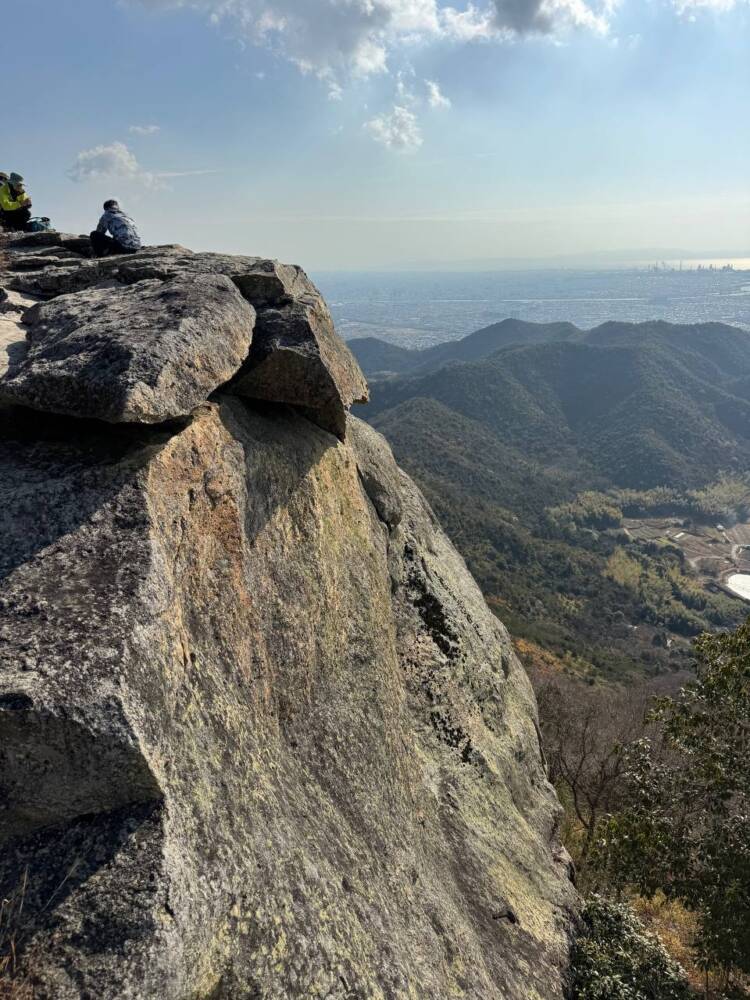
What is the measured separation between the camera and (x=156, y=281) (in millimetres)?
10227

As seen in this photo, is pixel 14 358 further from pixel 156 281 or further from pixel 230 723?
pixel 230 723

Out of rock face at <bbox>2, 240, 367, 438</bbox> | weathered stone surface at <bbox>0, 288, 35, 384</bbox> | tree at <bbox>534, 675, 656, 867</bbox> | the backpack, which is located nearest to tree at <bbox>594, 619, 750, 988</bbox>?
tree at <bbox>534, 675, 656, 867</bbox>

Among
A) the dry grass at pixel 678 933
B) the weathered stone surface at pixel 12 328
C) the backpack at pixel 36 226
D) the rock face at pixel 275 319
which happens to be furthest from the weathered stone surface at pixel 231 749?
the backpack at pixel 36 226

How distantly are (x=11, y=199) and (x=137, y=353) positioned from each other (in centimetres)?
1701

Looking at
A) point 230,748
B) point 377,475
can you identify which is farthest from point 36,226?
point 230,748

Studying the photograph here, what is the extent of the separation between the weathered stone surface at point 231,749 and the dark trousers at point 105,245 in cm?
897

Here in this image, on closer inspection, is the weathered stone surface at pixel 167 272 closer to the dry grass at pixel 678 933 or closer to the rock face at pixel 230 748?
the rock face at pixel 230 748

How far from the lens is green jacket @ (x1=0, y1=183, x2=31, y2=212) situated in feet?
→ 62.1

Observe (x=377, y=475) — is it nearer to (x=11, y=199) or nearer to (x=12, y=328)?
(x=12, y=328)

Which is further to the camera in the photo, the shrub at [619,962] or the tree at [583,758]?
the tree at [583,758]

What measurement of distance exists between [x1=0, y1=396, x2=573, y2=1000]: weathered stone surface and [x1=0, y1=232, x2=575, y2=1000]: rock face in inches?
1.0

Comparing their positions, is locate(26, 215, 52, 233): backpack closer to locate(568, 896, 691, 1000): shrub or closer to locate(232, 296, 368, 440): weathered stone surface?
locate(232, 296, 368, 440): weathered stone surface

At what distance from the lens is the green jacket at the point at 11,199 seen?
746 inches

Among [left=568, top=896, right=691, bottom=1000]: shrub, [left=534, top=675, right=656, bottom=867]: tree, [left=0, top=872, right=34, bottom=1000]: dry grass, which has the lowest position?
[left=534, top=675, right=656, bottom=867]: tree
